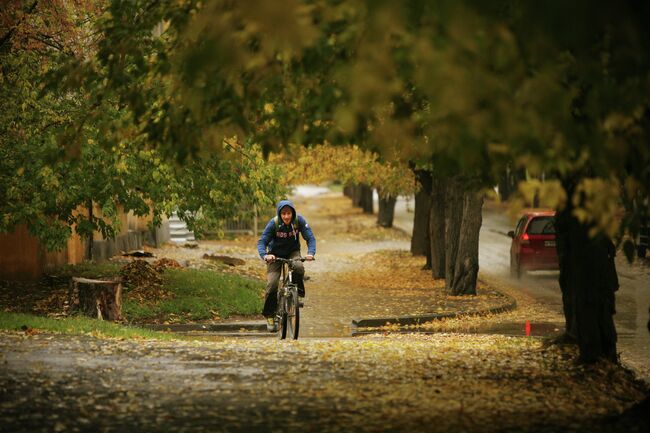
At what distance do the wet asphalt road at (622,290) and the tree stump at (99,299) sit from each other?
6.36 metres

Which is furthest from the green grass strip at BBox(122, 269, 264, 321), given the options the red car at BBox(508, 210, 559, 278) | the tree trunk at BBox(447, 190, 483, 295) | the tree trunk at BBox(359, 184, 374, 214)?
the tree trunk at BBox(359, 184, 374, 214)

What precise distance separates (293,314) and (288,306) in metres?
0.20

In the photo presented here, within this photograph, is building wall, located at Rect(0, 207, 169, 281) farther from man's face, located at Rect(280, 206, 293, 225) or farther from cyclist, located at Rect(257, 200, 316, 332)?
man's face, located at Rect(280, 206, 293, 225)

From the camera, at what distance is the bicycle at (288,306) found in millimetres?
14578

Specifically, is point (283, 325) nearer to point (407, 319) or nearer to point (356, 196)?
point (407, 319)

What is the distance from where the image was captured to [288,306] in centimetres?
1488

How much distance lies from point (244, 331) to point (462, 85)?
13271mm

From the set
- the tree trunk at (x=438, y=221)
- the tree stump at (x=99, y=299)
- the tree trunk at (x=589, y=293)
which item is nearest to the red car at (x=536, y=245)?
the tree trunk at (x=438, y=221)

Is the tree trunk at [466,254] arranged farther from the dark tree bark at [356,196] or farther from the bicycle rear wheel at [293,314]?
the dark tree bark at [356,196]

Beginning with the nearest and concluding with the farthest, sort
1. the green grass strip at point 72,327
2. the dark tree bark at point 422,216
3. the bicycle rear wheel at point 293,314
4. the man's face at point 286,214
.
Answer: the green grass strip at point 72,327, the man's face at point 286,214, the bicycle rear wheel at point 293,314, the dark tree bark at point 422,216

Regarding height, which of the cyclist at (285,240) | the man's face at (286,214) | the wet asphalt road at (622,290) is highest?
the man's face at (286,214)

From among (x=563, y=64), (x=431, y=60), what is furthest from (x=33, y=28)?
(x=431, y=60)

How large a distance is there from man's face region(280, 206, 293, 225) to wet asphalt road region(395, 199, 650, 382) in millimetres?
3441

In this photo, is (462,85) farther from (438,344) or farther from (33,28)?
(33,28)
